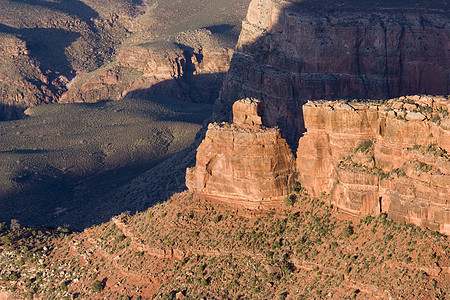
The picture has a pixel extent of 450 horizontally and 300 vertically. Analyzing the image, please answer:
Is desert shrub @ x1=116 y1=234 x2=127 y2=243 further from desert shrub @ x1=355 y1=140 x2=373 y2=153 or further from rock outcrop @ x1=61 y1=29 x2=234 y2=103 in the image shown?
rock outcrop @ x1=61 y1=29 x2=234 y2=103

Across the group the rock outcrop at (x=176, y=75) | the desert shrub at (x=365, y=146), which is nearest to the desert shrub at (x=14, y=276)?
the desert shrub at (x=365, y=146)

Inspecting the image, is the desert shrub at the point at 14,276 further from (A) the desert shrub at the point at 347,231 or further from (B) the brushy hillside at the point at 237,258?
(A) the desert shrub at the point at 347,231

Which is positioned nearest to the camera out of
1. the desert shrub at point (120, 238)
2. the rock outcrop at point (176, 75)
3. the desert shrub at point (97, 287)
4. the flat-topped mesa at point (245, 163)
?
the flat-topped mesa at point (245, 163)

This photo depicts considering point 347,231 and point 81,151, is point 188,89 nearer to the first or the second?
point 81,151

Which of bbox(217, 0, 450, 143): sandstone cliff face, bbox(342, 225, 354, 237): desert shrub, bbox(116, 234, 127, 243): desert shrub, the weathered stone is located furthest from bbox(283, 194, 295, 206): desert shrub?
bbox(217, 0, 450, 143): sandstone cliff face

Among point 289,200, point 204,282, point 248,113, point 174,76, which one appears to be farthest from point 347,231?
point 174,76

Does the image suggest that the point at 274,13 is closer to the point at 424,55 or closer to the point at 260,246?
the point at 424,55

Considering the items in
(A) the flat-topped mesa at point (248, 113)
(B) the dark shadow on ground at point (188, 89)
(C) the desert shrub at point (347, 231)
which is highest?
(A) the flat-topped mesa at point (248, 113)
